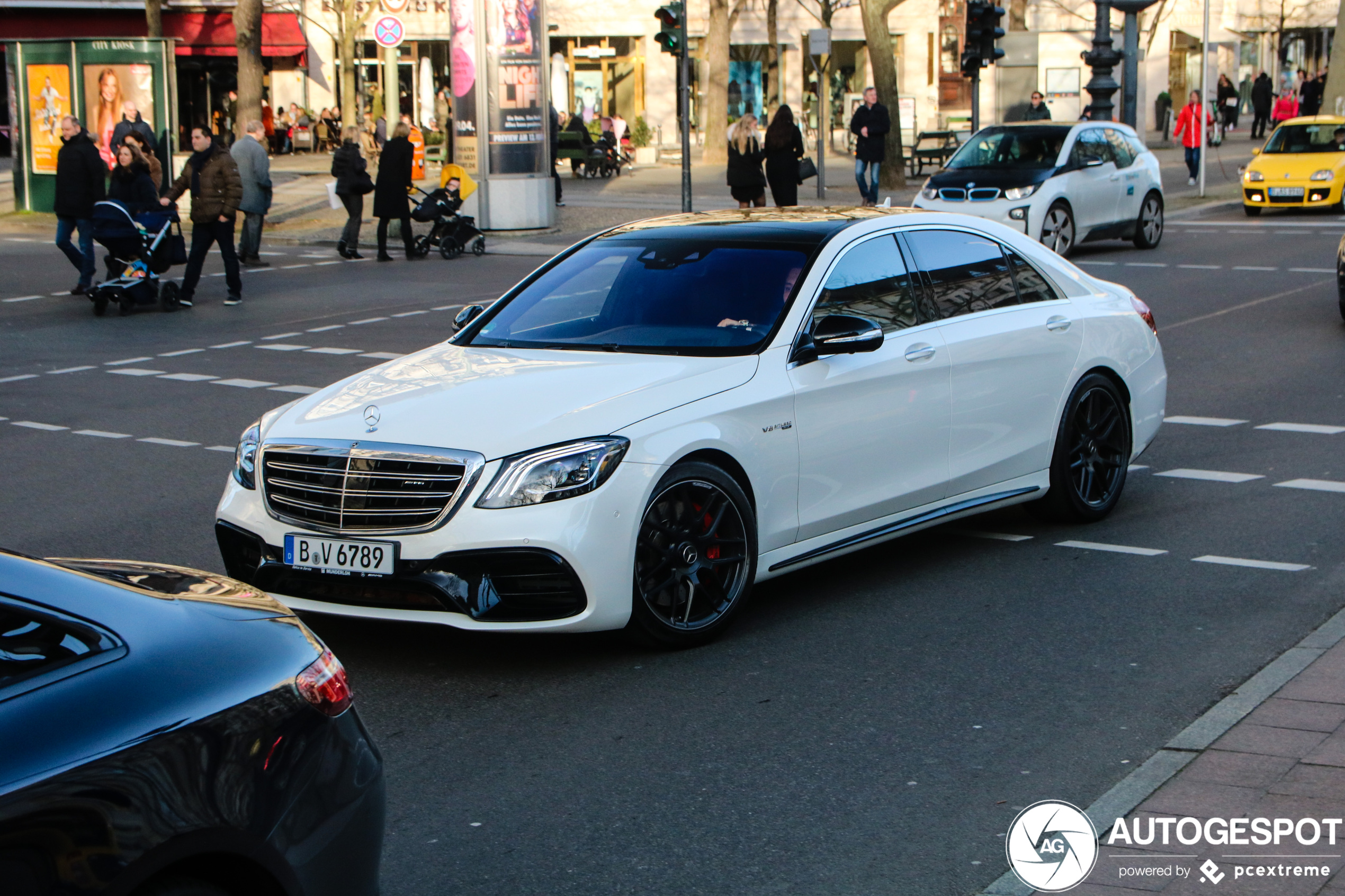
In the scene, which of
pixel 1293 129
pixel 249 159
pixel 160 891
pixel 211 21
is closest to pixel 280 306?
pixel 249 159

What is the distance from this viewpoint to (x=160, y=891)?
276 centimetres

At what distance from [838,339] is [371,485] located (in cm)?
190

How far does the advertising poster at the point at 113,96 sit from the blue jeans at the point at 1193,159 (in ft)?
65.7

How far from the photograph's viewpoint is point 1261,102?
54062mm

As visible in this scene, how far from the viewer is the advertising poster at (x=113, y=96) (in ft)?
91.7

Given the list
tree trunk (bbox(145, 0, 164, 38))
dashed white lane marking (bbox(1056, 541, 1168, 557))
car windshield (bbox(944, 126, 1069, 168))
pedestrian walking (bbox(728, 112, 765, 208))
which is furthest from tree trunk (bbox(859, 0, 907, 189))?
dashed white lane marking (bbox(1056, 541, 1168, 557))

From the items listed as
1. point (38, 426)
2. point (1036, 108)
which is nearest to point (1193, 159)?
point (1036, 108)

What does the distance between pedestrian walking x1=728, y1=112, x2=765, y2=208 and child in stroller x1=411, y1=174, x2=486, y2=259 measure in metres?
3.72

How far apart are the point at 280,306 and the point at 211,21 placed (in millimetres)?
37919

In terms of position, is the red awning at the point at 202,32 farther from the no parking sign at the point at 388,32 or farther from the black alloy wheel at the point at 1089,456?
the black alloy wheel at the point at 1089,456

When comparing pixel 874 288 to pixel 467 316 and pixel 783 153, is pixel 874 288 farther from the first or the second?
pixel 783 153

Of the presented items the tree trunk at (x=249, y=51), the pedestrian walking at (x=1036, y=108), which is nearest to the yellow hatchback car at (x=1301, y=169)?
the pedestrian walking at (x=1036, y=108)

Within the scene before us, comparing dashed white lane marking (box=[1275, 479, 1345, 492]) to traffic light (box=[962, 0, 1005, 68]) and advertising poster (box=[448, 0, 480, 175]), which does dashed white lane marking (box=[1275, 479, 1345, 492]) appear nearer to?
advertising poster (box=[448, 0, 480, 175])

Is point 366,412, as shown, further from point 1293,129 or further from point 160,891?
point 1293,129
